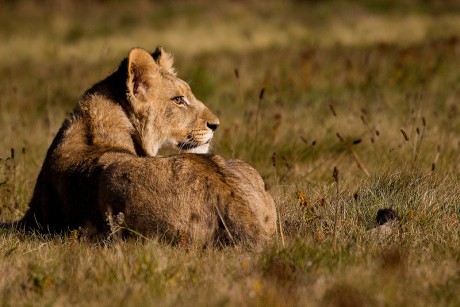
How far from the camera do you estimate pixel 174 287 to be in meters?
4.20

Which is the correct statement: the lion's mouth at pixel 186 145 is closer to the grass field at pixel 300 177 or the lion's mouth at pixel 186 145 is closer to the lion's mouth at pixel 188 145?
the lion's mouth at pixel 188 145

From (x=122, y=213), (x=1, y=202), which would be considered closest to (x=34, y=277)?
(x=122, y=213)

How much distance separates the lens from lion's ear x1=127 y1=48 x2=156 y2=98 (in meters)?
6.12

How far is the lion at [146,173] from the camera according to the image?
4.70 metres

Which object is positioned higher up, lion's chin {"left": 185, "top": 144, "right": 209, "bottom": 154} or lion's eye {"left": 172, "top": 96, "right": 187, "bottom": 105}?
lion's eye {"left": 172, "top": 96, "right": 187, "bottom": 105}

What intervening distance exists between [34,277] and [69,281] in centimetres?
17

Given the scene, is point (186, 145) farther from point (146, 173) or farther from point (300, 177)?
point (146, 173)

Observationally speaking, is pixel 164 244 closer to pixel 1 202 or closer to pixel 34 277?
pixel 34 277

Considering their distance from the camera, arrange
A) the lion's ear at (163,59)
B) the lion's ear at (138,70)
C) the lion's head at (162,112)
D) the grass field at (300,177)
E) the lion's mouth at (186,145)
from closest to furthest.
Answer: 1. the grass field at (300,177)
2. the lion's ear at (138,70)
3. the lion's head at (162,112)
4. the lion's mouth at (186,145)
5. the lion's ear at (163,59)

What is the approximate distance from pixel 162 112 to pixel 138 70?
0.36m

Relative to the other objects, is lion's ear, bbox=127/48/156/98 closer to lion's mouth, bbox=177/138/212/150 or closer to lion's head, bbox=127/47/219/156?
lion's head, bbox=127/47/219/156

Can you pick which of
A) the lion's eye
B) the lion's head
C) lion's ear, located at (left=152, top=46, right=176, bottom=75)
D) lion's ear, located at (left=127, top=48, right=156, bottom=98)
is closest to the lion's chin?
the lion's head

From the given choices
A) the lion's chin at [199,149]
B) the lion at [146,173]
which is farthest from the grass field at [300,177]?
the lion's chin at [199,149]

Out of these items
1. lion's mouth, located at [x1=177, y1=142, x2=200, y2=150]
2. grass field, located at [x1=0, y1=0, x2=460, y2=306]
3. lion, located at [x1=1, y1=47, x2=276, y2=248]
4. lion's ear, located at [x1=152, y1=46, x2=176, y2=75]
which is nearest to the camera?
grass field, located at [x1=0, y1=0, x2=460, y2=306]
